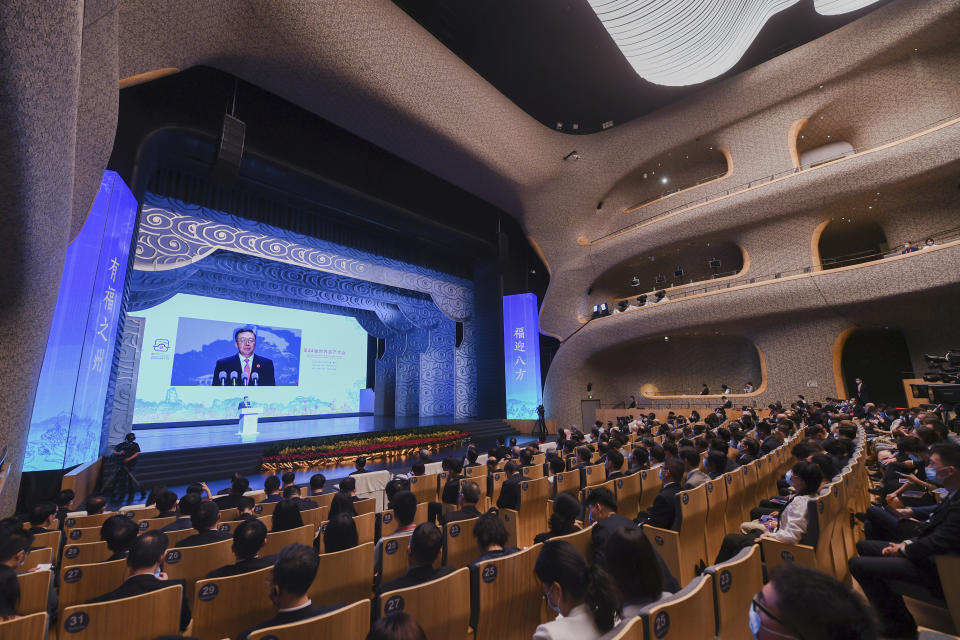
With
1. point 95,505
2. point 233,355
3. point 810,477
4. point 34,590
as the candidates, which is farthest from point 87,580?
point 233,355

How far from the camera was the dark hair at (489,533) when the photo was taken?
2.41 metres

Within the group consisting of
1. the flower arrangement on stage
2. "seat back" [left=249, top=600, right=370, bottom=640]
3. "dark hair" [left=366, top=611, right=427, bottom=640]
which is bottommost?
the flower arrangement on stage

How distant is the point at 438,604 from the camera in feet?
6.29

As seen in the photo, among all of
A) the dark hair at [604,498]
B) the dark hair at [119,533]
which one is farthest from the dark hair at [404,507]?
the dark hair at [119,533]

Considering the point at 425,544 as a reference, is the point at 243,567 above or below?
below

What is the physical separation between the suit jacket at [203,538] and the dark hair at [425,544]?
1696 mm

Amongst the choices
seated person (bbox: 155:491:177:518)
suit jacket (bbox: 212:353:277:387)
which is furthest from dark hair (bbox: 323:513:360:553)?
suit jacket (bbox: 212:353:277:387)

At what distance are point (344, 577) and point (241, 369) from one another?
14847 mm

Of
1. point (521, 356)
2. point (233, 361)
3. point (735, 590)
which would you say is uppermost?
point (521, 356)

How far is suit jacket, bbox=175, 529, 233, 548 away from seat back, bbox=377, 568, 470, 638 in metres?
1.84

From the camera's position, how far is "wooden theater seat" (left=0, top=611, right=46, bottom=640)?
165 centimetres

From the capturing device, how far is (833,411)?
1051cm

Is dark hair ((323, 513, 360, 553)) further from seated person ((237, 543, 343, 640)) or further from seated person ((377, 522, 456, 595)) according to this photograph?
seated person ((237, 543, 343, 640))

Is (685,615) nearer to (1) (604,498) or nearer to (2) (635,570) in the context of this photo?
(2) (635,570)
